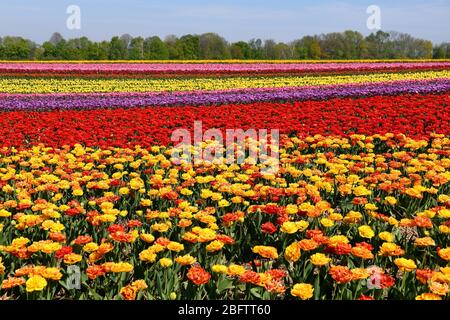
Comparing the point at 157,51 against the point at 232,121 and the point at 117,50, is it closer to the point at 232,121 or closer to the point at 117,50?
the point at 117,50

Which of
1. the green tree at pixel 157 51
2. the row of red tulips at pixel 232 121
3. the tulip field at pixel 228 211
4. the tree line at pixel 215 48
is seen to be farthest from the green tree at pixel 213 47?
the tulip field at pixel 228 211

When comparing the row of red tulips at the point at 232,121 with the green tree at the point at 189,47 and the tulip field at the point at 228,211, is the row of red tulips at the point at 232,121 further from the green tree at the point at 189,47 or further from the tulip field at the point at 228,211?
the green tree at the point at 189,47

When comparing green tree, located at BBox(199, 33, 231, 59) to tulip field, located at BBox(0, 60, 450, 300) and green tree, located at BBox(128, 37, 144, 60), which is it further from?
tulip field, located at BBox(0, 60, 450, 300)

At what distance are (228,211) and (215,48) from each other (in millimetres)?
59198

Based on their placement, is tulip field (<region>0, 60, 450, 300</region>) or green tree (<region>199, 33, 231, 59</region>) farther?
green tree (<region>199, 33, 231, 59</region>)

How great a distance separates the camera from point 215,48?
2438 inches

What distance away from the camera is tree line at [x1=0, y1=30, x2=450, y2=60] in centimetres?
5412

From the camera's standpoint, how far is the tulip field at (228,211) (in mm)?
3043

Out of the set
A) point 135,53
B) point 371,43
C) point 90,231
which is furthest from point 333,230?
point 371,43

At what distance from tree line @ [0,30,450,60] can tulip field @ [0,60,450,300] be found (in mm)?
45868

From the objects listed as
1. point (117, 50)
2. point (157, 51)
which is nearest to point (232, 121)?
point (157, 51)

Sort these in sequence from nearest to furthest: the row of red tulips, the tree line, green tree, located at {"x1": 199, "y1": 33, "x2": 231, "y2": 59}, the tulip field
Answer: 1. the tulip field
2. the row of red tulips
3. the tree line
4. green tree, located at {"x1": 199, "y1": 33, "x2": 231, "y2": 59}

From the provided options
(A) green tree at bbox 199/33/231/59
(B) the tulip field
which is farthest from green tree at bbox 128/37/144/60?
(B) the tulip field

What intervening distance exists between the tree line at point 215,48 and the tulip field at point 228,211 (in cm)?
4587
